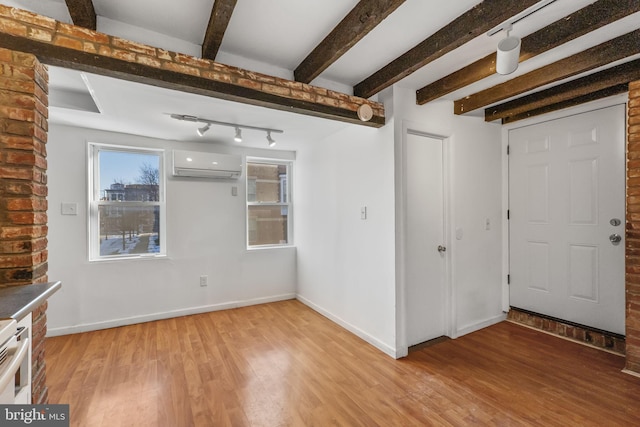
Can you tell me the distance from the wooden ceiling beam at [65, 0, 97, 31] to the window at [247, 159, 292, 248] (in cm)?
254

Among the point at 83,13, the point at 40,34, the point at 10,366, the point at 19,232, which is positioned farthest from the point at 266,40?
the point at 10,366

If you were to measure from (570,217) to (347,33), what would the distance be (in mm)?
2823

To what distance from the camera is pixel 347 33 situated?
5.56 feet

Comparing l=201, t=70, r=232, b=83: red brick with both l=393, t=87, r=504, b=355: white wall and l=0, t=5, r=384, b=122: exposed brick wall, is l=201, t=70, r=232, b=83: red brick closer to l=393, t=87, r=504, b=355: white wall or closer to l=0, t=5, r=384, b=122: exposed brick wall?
l=0, t=5, r=384, b=122: exposed brick wall

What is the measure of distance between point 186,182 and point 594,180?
173 inches

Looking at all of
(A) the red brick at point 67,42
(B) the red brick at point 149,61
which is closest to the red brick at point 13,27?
(A) the red brick at point 67,42

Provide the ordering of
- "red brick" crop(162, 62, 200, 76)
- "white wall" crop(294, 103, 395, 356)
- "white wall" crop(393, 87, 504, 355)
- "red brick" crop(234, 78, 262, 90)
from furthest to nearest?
"white wall" crop(393, 87, 504, 355) < "white wall" crop(294, 103, 395, 356) < "red brick" crop(234, 78, 262, 90) < "red brick" crop(162, 62, 200, 76)

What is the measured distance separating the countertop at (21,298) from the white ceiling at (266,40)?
1.42m

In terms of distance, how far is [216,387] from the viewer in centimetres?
211

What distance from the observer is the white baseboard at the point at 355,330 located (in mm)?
2588

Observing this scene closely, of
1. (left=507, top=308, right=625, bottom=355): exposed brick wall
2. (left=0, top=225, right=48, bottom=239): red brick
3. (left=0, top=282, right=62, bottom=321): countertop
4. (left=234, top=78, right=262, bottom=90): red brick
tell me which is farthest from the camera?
(left=507, top=308, right=625, bottom=355): exposed brick wall

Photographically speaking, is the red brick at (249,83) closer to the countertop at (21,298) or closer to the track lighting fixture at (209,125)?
the track lighting fixture at (209,125)

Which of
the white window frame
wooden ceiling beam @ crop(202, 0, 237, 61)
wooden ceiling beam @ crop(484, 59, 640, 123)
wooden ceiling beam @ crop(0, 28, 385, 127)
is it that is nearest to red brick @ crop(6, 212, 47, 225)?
wooden ceiling beam @ crop(0, 28, 385, 127)

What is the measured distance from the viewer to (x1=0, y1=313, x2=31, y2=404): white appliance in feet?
2.87
